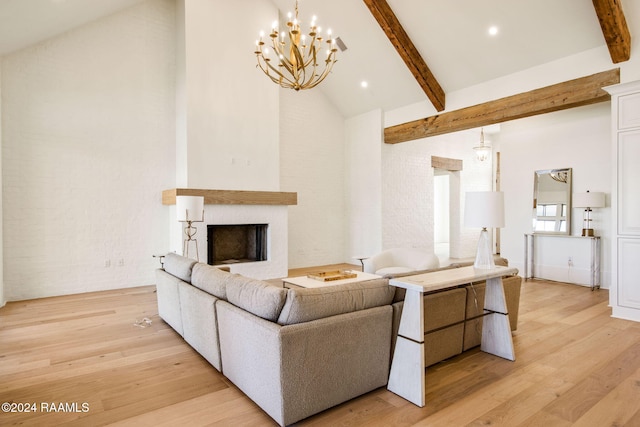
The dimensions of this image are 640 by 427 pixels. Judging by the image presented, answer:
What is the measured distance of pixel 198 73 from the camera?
5645 millimetres

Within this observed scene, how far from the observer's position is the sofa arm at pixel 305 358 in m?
2.02

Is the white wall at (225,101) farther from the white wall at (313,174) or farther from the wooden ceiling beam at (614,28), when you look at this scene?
the wooden ceiling beam at (614,28)

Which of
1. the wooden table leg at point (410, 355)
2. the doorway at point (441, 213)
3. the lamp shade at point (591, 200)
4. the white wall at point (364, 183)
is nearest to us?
the wooden table leg at point (410, 355)

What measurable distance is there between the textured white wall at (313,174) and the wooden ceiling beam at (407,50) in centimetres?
238

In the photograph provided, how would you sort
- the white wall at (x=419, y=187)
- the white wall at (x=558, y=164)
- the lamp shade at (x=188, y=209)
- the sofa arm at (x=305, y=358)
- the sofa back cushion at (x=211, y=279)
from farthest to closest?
1. the white wall at (x=419, y=187)
2. the white wall at (x=558, y=164)
3. the lamp shade at (x=188, y=209)
4. the sofa back cushion at (x=211, y=279)
5. the sofa arm at (x=305, y=358)

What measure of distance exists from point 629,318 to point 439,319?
2814 mm

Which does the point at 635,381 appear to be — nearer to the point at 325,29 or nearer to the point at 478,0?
the point at 478,0

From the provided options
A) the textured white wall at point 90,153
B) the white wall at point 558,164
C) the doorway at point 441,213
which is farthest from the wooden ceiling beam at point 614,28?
the doorway at point 441,213

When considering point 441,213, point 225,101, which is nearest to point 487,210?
point 225,101

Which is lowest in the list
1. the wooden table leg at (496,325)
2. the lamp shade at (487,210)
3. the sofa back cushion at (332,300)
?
the wooden table leg at (496,325)

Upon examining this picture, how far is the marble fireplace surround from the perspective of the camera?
5590 mm

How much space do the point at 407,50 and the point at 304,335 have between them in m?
5.04

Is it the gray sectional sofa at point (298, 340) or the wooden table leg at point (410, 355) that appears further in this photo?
the wooden table leg at point (410, 355)

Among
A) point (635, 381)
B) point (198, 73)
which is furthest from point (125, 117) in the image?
point (635, 381)
